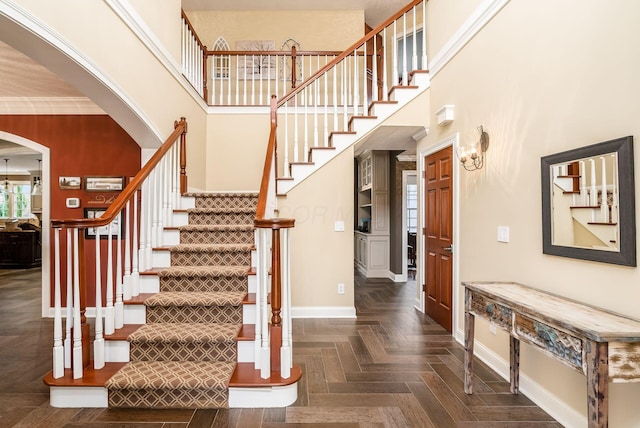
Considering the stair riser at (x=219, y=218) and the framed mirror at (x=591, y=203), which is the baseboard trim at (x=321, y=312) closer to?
the stair riser at (x=219, y=218)

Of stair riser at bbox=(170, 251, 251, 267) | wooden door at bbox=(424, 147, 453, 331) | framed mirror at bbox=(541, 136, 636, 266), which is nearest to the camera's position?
framed mirror at bbox=(541, 136, 636, 266)

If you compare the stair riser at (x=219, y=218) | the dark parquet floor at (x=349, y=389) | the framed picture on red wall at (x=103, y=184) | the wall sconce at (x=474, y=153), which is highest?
the wall sconce at (x=474, y=153)

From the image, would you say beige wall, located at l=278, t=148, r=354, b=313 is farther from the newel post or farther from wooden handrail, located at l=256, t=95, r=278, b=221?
the newel post

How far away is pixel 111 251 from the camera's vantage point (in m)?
2.64

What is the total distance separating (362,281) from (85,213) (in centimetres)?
479

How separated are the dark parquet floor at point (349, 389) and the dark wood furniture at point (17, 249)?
229 inches

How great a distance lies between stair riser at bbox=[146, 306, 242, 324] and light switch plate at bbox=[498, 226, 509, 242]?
2262mm

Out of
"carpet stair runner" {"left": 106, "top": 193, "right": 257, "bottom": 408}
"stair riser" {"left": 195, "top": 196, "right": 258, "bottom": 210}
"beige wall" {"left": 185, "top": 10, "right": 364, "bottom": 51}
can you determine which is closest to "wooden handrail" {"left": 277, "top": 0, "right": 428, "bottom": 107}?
"stair riser" {"left": 195, "top": 196, "right": 258, "bottom": 210}

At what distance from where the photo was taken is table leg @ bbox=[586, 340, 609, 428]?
146 cm

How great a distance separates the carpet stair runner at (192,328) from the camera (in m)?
2.38

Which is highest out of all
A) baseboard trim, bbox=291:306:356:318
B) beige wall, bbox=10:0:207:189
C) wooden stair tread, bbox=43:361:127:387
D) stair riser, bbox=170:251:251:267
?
beige wall, bbox=10:0:207:189

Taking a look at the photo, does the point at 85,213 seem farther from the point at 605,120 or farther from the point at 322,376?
the point at 605,120

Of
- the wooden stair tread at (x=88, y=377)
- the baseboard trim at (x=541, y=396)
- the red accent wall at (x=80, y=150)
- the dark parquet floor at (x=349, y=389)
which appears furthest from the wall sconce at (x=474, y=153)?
the red accent wall at (x=80, y=150)

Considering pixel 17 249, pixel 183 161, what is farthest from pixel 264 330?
pixel 17 249
